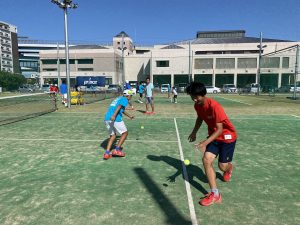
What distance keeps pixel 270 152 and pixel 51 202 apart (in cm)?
550

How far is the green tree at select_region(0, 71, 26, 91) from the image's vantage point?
74.2 meters

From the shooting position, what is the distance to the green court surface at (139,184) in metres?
3.73

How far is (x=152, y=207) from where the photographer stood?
3973mm

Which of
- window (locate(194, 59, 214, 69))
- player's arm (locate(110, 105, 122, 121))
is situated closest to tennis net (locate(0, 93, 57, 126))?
player's arm (locate(110, 105, 122, 121))

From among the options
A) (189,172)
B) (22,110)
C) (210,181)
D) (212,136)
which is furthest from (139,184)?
(22,110)

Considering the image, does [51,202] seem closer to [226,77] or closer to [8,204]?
[8,204]

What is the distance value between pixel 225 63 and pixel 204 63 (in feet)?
17.9

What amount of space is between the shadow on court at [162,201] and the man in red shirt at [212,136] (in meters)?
0.49

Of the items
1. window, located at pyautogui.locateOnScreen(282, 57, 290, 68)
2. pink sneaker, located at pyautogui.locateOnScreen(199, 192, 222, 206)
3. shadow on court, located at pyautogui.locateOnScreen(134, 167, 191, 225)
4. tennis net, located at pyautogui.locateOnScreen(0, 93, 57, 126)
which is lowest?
shadow on court, located at pyautogui.locateOnScreen(134, 167, 191, 225)

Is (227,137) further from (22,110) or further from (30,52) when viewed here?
(30,52)

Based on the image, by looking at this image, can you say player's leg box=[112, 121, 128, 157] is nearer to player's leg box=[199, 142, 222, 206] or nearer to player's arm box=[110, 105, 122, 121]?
player's arm box=[110, 105, 122, 121]

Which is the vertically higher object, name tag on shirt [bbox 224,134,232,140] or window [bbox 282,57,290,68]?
window [bbox 282,57,290,68]

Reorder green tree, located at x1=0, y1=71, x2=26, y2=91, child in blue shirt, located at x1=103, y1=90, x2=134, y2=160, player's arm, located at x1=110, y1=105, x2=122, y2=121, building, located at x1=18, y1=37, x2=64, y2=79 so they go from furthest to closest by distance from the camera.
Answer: building, located at x1=18, y1=37, x2=64, y2=79
green tree, located at x1=0, y1=71, x2=26, y2=91
child in blue shirt, located at x1=103, y1=90, x2=134, y2=160
player's arm, located at x1=110, y1=105, x2=122, y2=121

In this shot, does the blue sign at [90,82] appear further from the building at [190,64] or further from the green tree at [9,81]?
the green tree at [9,81]
